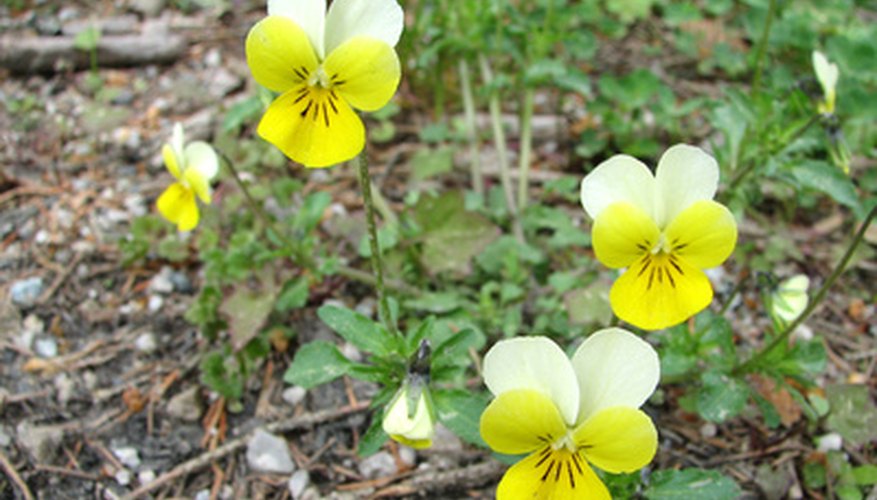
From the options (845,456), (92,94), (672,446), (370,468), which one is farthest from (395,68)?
(92,94)

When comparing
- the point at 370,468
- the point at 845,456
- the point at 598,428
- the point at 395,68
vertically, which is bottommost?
the point at 845,456

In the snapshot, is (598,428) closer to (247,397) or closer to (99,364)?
(247,397)

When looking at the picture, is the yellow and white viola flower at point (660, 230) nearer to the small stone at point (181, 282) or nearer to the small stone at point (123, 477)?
the small stone at point (123, 477)

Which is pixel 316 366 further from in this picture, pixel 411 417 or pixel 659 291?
pixel 659 291

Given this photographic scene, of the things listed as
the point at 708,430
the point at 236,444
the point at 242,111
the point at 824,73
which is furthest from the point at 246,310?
the point at 824,73

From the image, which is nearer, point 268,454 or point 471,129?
point 268,454

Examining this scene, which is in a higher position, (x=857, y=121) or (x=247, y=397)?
(x=857, y=121)
